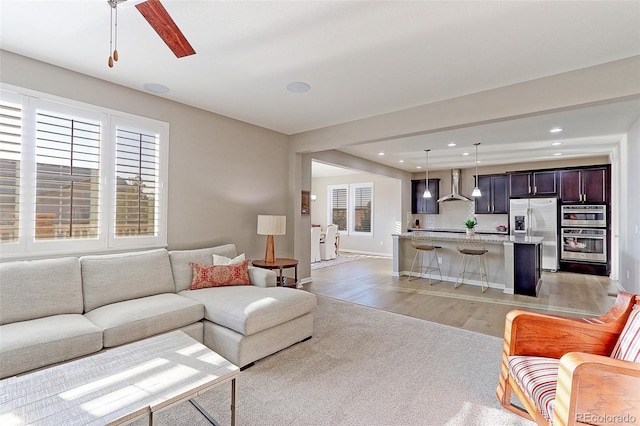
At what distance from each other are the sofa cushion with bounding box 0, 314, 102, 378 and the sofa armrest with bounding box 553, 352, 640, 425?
2.88m

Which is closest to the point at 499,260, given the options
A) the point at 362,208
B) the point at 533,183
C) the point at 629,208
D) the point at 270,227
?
the point at 629,208

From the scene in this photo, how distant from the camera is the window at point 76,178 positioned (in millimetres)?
2689

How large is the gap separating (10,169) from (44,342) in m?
1.66

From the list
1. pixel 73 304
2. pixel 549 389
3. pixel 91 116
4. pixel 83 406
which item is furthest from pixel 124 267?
pixel 549 389

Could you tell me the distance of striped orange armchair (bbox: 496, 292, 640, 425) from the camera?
132 centimetres

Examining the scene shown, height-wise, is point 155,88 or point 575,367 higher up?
point 155,88

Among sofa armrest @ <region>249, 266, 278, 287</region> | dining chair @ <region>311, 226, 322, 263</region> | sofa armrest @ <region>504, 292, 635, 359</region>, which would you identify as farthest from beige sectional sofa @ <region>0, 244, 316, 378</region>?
dining chair @ <region>311, 226, 322, 263</region>

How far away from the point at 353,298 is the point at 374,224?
534cm

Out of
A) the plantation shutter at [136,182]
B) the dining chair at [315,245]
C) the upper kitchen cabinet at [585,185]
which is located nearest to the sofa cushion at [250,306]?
the plantation shutter at [136,182]

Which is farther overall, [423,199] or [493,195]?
[423,199]

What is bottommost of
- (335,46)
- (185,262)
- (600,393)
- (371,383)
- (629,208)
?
(371,383)

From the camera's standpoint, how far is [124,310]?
255cm

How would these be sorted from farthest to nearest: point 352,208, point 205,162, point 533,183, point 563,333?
point 352,208 < point 533,183 < point 205,162 < point 563,333

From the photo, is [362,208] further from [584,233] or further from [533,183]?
[584,233]
